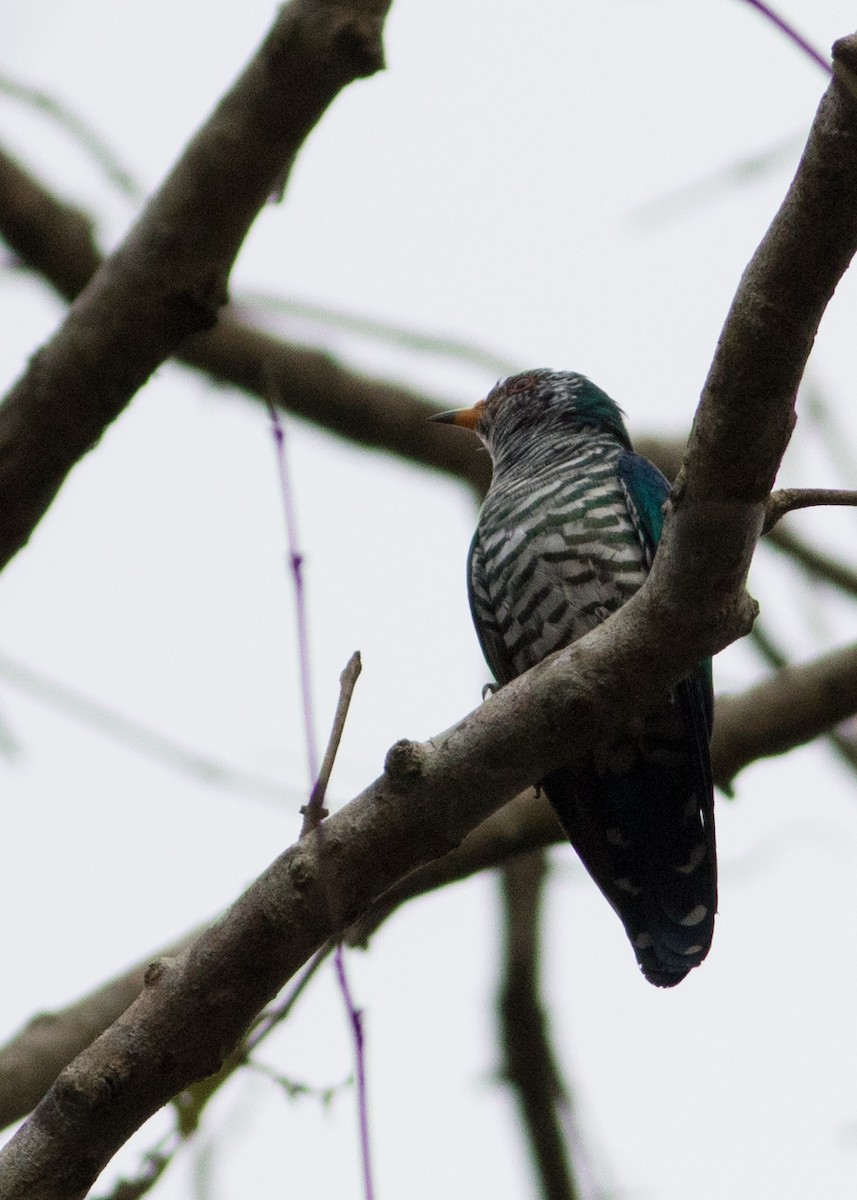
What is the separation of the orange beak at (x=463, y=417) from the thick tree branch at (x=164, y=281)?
2.49 metres

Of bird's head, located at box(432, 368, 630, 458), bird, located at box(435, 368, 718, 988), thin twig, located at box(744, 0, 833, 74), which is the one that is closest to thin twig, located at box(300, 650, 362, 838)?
thin twig, located at box(744, 0, 833, 74)

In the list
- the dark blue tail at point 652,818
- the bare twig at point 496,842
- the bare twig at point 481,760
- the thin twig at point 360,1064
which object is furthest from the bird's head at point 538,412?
the thin twig at point 360,1064

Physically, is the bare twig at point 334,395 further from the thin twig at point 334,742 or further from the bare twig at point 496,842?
the thin twig at point 334,742

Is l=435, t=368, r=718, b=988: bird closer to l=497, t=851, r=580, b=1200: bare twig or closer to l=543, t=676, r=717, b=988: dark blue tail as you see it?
l=543, t=676, r=717, b=988: dark blue tail

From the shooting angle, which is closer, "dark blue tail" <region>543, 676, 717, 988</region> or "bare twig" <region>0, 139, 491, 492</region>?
"dark blue tail" <region>543, 676, 717, 988</region>

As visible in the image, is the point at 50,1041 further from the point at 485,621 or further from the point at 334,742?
the point at 334,742

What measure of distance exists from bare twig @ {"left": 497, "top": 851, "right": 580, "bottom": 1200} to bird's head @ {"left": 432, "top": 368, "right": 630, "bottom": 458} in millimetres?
1774

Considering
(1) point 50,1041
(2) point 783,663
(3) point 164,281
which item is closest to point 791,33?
(3) point 164,281

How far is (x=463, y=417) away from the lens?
6.88 metres

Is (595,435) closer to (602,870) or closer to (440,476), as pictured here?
(440,476)

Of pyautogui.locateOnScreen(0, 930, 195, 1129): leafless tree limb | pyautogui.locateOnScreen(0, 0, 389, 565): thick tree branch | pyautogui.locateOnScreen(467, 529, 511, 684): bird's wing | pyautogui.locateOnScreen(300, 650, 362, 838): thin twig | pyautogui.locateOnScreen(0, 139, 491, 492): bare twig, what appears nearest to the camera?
pyautogui.locateOnScreen(300, 650, 362, 838): thin twig

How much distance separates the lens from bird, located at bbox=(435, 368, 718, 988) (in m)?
4.69

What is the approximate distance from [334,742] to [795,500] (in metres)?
1.25

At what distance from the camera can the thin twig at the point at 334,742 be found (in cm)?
248
